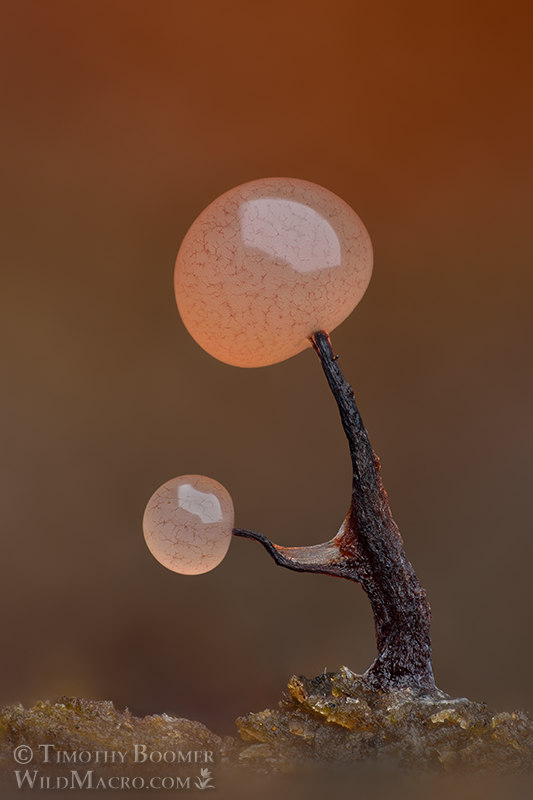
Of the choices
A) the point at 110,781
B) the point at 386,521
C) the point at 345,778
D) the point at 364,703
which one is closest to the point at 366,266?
the point at 386,521

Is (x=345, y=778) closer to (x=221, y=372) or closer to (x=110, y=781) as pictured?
(x=110, y=781)

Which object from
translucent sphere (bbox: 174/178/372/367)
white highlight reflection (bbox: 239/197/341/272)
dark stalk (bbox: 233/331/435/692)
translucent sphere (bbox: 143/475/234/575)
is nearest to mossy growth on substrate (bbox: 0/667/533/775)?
dark stalk (bbox: 233/331/435/692)

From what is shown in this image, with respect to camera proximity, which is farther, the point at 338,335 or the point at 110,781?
the point at 338,335

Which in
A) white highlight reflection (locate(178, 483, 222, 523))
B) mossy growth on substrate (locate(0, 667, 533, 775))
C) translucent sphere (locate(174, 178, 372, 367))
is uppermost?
translucent sphere (locate(174, 178, 372, 367))

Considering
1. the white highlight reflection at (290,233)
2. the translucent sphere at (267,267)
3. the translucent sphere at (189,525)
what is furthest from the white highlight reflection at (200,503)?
the white highlight reflection at (290,233)

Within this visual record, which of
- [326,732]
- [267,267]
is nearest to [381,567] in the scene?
[326,732]

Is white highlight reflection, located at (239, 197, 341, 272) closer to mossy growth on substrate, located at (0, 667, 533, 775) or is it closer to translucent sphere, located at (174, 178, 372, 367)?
translucent sphere, located at (174, 178, 372, 367)
